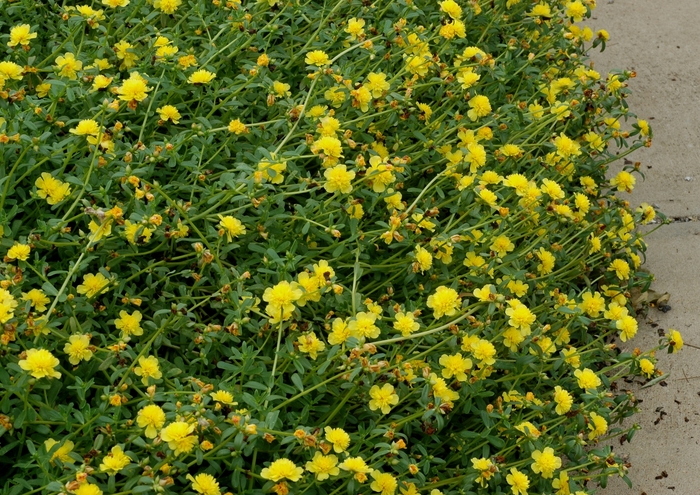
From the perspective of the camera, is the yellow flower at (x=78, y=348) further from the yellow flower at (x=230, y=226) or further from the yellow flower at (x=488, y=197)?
the yellow flower at (x=488, y=197)

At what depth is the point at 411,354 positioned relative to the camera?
254 cm

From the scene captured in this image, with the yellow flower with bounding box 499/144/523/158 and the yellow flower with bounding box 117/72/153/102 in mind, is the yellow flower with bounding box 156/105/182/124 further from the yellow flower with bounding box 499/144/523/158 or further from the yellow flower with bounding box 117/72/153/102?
the yellow flower with bounding box 499/144/523/158

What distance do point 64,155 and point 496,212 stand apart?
51.7 inches

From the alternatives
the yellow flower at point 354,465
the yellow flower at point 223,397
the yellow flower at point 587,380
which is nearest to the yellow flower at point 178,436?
the yellow flower at point 223,397

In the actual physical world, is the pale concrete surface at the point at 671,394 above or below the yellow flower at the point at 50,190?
below

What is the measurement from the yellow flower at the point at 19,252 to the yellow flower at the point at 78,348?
245mm

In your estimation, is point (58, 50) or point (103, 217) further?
point (58, 50)

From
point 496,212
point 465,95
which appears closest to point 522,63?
point 465,95

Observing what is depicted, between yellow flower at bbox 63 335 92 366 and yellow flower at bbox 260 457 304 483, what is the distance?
1.72ft

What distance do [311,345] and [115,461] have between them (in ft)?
1.87

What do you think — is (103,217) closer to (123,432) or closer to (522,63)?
(123,432)

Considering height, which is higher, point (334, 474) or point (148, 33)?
point (148, 33)

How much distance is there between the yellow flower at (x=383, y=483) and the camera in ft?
7.18

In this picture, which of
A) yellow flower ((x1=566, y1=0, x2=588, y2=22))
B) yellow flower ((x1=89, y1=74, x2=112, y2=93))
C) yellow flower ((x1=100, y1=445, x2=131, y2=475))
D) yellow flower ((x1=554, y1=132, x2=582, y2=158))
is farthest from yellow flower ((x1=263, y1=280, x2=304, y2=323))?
yellow flower ((x1=566, y1=0, x2=588, y2=22))
